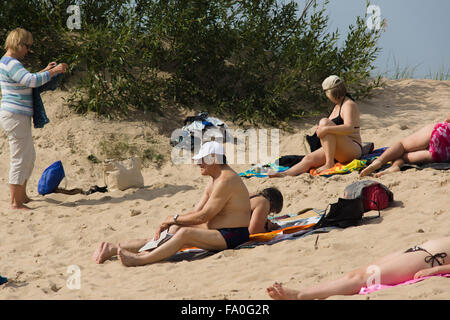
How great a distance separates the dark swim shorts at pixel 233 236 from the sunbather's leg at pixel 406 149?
2294 mm

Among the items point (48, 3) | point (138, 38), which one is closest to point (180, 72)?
point (138, 38)

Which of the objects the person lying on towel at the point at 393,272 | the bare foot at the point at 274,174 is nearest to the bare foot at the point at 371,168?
the bare foot at the point at 274,174

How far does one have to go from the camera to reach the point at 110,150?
9.25 metres

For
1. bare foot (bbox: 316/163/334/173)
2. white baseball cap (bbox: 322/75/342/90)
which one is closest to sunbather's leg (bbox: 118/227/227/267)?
bare foot (bbox: 316/163/334/173)

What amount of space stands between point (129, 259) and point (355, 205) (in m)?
2.00

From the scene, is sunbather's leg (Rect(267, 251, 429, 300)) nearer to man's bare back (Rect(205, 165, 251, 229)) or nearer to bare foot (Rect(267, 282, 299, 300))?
bare foot (Rect(267, 282, 299, 300))

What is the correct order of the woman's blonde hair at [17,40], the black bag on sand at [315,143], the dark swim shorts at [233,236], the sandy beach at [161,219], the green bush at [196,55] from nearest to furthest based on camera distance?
the sandy beach at [161,219] → the dark swim shorts at [233,236] → the woman's blonde hair at [17,40] → the black bag on sand at [315,143] → the green bush at [196,55]

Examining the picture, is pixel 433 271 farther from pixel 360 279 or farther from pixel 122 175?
pixel 122 175

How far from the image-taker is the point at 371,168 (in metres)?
7.05

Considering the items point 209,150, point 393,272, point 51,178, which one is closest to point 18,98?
point 51,178

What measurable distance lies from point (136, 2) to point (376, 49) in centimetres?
424

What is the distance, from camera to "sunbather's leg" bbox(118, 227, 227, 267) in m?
5.05

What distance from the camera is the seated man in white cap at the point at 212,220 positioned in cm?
507

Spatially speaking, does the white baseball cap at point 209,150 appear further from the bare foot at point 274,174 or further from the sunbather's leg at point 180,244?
the bare foot at point 274,174
